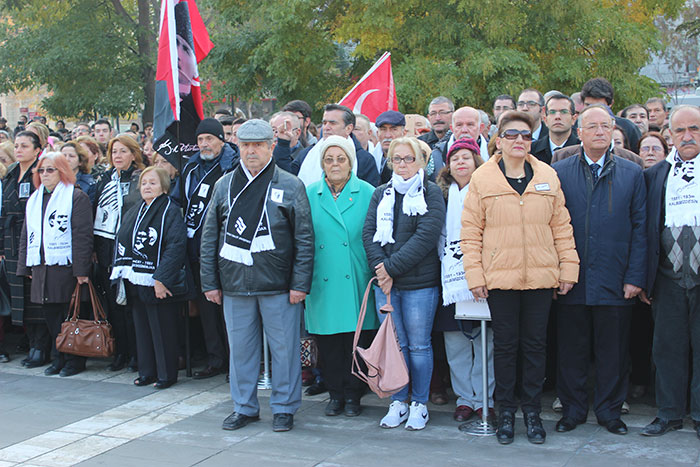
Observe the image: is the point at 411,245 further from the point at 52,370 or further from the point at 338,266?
the point at 52,370

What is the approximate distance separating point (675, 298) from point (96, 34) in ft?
72.1

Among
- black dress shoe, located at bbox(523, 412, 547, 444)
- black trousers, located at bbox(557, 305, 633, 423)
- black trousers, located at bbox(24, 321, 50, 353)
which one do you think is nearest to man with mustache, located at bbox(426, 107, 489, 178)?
black trousers, located at bbox(557, 305, 633, 423)

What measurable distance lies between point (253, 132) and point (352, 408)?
2.25m

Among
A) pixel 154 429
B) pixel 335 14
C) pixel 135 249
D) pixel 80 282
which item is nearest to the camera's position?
pixel 154 429

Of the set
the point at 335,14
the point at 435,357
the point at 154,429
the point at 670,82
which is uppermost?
the point at 670,82

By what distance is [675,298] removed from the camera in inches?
219

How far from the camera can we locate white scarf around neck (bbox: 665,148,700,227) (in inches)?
212

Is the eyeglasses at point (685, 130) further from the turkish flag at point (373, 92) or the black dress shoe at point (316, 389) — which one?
the turkish flag at point (373, 92)

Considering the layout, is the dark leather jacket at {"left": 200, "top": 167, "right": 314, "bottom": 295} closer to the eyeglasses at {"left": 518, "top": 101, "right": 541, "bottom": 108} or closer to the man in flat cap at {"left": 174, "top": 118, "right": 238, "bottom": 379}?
the man in flat cap at {"left": 174, "top": 118, "right": 238, "bottom": 379}

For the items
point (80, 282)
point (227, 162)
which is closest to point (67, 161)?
point (80, 282)

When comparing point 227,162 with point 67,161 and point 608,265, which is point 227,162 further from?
point 608,265

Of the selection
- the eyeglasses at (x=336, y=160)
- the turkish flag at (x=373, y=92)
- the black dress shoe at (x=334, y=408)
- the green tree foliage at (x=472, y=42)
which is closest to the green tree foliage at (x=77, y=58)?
the green tree foliage at (x=472, y=42)

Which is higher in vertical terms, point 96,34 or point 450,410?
point 96,34

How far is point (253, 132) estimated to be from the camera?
6.07 meters
